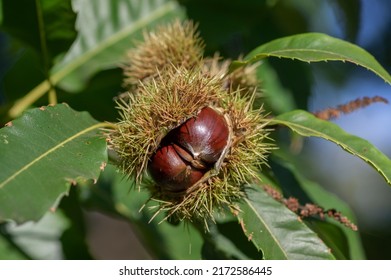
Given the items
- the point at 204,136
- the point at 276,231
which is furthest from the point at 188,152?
the point at 276,231

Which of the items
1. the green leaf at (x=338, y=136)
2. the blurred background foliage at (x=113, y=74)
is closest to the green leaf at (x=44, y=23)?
the blurred background foliage at (x=113, y=74)

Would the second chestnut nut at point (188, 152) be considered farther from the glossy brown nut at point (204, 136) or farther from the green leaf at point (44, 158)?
the green leaf at point (44, 158)

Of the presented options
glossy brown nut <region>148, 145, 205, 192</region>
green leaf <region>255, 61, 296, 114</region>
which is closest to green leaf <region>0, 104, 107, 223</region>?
glossy brown nut <region>148, 145, 205, 192</region>

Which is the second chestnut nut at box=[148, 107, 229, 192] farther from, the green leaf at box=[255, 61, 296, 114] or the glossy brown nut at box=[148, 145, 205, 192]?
the green leaf at box=[255, 61, 296, 114]

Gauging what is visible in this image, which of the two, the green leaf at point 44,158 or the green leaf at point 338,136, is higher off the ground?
the green leaf at point 44,158

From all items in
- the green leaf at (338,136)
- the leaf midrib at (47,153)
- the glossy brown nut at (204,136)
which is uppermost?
the leaf midrib at (47,153)

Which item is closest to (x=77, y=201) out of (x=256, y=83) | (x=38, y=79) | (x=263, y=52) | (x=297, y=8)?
(x=38, y=79)

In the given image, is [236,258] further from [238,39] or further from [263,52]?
[238,39]
